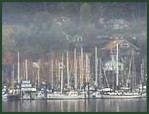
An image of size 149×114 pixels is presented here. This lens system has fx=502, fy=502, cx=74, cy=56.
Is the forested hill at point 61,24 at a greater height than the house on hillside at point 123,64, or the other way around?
the forested hill at point 61,24

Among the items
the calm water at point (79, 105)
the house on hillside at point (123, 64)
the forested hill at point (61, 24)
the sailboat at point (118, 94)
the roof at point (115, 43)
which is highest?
the forested hill at point (61, 24)

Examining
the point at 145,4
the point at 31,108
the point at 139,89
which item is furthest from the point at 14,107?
the point at 145,4

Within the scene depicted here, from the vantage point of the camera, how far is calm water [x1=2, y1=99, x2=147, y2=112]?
6141mm

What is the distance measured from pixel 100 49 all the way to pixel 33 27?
898 mm

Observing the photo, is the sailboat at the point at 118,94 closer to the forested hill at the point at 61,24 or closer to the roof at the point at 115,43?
the roof at the point at 115,43

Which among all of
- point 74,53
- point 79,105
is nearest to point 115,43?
point 74,53

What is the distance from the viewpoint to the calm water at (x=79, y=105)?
6.14 meters

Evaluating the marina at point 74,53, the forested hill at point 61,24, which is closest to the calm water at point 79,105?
the marina at point 74,53

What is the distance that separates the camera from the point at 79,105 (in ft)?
20.5

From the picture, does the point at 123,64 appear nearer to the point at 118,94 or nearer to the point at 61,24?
the point at 118,94

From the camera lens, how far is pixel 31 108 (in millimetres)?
6188

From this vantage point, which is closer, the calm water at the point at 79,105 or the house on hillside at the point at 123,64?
the calm water at the point at 79,105

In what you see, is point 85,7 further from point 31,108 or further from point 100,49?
point 31,108

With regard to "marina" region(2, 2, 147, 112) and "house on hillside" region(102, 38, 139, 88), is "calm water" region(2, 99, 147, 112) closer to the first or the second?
"marina" region(2, 2, 147, 112)
